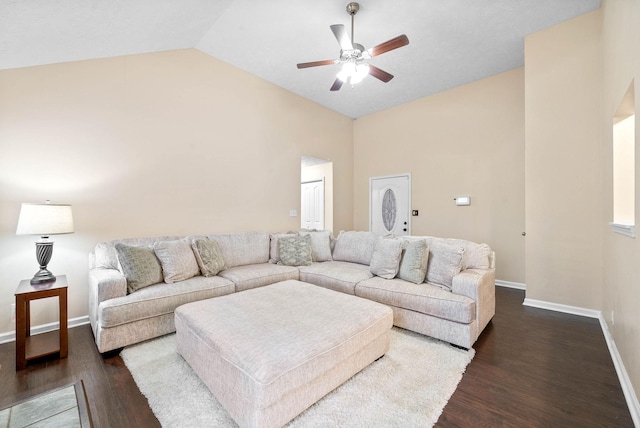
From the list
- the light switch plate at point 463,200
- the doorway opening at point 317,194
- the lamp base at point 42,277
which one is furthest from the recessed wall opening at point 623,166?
the lamp base at point 42,277

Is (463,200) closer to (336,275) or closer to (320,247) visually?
A: (320,247)

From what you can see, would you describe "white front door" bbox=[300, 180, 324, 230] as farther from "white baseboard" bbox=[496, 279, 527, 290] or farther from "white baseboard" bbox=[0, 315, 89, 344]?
"white baseboard" bbox=[0, 315, 89, 344]

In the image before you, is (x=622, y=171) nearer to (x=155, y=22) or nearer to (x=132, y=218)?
(x=155, y=22)

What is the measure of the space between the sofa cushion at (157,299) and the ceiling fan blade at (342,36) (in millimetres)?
2631

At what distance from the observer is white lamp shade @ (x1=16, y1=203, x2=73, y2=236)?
7.25 feet

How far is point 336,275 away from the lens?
10.3ft

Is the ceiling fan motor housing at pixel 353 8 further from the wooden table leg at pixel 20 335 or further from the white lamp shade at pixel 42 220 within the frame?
the wooden table leg at pixel 20 335

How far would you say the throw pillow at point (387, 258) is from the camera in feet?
9.66

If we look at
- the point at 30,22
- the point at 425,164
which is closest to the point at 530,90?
the point at 425,164

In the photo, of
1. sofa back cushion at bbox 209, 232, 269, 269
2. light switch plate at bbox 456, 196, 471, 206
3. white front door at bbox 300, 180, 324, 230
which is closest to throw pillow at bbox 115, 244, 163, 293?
sofa back cushion at bbox 209, 232, 269, 269

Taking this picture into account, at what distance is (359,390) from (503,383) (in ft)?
3.32

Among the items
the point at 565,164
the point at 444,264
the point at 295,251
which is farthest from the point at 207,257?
the point at 565,164

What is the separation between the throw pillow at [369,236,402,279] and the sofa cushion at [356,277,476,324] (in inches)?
3.8

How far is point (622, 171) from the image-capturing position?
2393 mm
